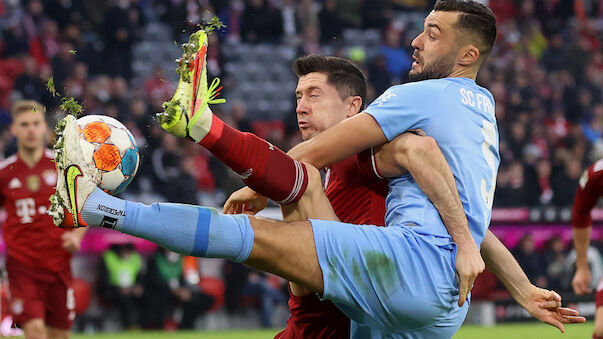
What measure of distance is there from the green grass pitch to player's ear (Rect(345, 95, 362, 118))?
6.01 metres

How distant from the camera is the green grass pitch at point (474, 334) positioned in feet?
35.8

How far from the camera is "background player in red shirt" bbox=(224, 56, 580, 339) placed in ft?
14.4

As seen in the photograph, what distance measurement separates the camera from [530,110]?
16.9 m

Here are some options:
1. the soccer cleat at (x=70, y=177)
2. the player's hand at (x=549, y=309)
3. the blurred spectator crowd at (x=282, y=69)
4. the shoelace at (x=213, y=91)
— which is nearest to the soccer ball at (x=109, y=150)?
the soccer cleat at (x=70, y=177)

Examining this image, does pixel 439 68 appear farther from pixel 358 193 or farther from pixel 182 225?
pixel 182 225

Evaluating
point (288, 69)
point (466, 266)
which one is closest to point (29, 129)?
point (466, 266)

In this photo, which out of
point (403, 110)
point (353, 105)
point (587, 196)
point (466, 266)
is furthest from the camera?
point (587, 196)

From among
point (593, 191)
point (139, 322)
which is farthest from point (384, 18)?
point (593, 191)

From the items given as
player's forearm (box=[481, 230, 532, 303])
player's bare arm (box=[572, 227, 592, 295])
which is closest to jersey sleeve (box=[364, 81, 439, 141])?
player's forearm (box=[481, 230, 532, 303])

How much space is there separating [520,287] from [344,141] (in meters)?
1.49

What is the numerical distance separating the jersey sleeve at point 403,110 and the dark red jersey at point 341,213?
0.30 meters

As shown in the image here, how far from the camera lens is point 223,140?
3957mm

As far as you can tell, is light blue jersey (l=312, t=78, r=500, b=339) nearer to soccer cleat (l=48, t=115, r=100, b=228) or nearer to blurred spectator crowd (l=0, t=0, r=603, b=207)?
soccer cleat (l=48, t=115, r=100, b=228)

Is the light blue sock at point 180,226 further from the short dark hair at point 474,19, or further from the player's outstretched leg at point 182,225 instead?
the short dark hair at point 474,19
